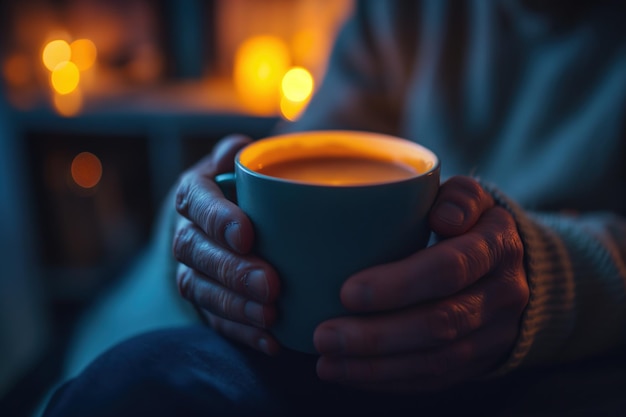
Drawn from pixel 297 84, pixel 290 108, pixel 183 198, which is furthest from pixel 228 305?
pixel 297 84

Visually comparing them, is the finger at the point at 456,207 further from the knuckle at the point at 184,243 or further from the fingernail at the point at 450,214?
the knuckle at the point at 184,243

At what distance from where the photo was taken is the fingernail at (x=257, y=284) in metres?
0.36

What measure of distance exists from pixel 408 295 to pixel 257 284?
111 mm

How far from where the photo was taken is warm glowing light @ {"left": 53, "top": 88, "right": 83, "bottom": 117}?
4.20 ft

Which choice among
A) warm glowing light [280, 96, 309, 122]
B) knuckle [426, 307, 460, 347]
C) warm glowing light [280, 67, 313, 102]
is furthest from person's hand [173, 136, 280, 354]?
warm glowing light [280, 67, 313, 102]

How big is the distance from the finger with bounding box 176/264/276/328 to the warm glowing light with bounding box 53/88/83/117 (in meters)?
0.99

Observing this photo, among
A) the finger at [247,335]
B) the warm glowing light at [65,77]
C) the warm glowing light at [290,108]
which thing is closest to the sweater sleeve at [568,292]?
the finger at [247,335]

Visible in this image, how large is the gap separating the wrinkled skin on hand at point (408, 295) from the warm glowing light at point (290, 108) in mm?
912

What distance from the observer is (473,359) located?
1.34 ft

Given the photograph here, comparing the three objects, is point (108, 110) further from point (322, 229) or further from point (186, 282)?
point (322, 229)

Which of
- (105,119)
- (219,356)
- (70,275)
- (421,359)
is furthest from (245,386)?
(70,275)

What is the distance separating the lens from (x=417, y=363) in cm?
38

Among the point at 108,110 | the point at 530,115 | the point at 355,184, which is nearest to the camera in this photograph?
the point at 355,184

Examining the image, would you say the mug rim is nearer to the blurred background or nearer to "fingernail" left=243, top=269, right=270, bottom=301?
"fingernail" left=243, top=269, right=270, bottom=301
